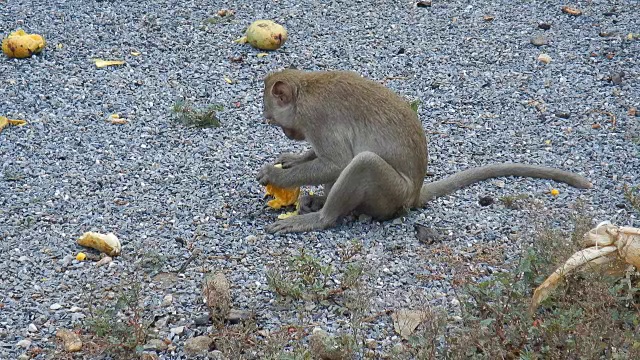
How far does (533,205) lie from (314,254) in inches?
67.8

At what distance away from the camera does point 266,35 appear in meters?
9.90

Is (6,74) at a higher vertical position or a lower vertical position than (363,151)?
lower

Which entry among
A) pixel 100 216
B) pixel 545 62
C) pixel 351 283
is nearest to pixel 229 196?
pixel 100 216

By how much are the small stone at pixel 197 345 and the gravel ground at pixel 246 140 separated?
5 cm

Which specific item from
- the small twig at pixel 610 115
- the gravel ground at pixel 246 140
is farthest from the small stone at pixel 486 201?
the small twig at pixel 610 115

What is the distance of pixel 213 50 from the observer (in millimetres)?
10031

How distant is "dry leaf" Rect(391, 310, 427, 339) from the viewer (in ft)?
18.1

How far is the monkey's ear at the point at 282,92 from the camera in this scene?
23.6 ft

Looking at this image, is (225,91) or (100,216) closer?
(100,216)

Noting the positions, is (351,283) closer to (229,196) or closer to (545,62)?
A: (229,196)

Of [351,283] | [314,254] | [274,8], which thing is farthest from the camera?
[274,8]

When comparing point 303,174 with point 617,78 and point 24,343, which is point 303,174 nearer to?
point 24,343

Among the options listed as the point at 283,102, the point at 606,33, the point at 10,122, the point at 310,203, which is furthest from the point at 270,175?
the point at 606,33

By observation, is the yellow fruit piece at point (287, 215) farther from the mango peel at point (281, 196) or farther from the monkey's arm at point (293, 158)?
the monkey's arm at point (293, 158)
